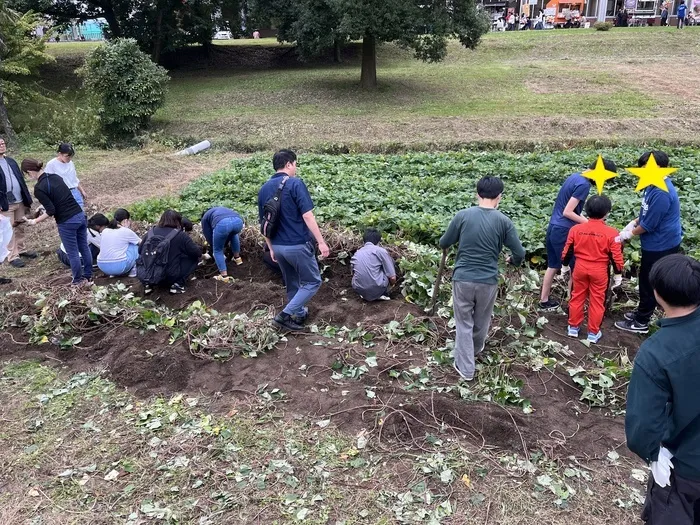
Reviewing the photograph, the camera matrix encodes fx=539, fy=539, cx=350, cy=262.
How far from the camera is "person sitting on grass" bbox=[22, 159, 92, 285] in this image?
649cm

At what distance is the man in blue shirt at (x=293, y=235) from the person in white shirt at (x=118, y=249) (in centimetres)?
263

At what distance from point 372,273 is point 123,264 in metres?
3.42

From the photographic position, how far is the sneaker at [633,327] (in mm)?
5500

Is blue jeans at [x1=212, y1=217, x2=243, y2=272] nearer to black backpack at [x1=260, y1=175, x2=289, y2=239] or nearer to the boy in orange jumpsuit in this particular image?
black backpack at [x1=260, y1=175, x2=289, y2=239]

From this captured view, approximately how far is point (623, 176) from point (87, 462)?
10.0 m

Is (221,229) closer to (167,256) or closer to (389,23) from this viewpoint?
(167,256)

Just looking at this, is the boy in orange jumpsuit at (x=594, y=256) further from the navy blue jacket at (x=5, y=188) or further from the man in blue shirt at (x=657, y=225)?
the navy blue jacket at (x=5, y=188)

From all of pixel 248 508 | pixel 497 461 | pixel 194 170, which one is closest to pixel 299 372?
pixel 248 508

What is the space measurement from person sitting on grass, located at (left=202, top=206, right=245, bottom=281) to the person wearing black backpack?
0.28 m

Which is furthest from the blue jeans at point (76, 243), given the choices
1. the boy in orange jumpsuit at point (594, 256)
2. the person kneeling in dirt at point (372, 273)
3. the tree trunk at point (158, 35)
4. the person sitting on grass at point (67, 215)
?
the tree trunk at point (158, 35)

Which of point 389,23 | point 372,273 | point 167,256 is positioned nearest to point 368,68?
point 389,23

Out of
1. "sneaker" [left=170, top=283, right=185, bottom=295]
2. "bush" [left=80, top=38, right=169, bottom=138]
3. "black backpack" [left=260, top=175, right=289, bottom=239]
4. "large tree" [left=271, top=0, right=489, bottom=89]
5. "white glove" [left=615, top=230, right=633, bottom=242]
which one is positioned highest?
"large tree" [left=271, top=0, right=489, bottom=89]

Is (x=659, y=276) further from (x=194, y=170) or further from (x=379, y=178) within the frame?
(x=194, y=170)

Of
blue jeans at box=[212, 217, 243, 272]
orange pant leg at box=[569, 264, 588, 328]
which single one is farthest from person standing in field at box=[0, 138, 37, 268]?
orange pant leg at box=[569, 264, 588, 328]
